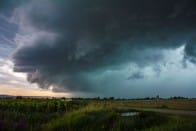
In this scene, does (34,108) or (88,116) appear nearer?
(88,116)

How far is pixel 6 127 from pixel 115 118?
7869 millimetres

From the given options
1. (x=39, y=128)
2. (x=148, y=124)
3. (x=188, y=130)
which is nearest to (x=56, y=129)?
(x=39, y=128)

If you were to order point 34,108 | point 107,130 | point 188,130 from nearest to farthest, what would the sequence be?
point 188,130
point 107,130
point 34,108

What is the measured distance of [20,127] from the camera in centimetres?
1386

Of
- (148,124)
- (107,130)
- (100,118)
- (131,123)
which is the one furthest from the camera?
(100,118)

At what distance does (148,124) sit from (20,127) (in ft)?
25.6

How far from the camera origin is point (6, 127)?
13469 millimetres

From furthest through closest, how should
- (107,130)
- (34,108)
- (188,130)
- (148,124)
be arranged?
(34,108) < (148,124) < (107,130) < (188,130)

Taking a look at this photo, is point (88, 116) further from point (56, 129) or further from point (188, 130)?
point (188, 130)

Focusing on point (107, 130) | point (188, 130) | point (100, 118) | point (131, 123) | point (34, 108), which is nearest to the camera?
point (188, 130)

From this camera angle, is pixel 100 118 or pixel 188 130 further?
pixel 100 118

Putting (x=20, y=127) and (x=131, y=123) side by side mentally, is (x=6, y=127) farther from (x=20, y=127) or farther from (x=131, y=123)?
(x=131, y=123)

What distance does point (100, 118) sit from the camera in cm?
1941

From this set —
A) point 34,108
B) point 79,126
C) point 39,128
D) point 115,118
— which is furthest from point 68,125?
point 34,108
